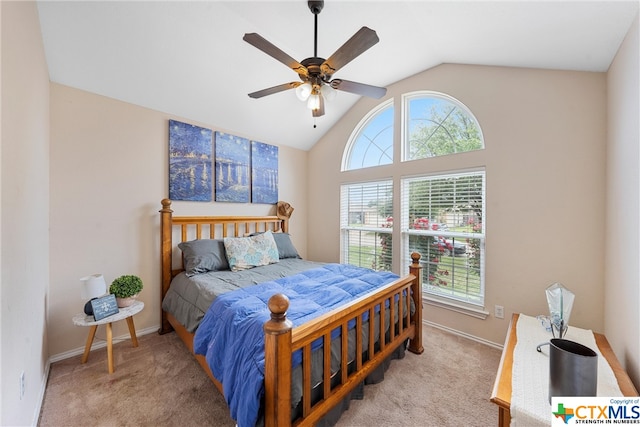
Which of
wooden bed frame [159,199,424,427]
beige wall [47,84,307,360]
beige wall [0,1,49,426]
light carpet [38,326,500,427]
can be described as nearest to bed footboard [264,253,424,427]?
wooden bed frame [159,199,424,427]

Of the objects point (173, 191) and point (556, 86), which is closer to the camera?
point (556, 86)

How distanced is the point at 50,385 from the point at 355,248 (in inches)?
129

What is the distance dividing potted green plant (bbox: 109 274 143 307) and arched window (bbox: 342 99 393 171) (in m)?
2.94

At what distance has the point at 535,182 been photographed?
2.16 meters

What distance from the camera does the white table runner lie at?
1.02 meters

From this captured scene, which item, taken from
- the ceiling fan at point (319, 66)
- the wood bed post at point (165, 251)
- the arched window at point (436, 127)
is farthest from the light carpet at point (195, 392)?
the ceiling fan at point (319, 66)

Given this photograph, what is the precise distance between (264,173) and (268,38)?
1755 mm

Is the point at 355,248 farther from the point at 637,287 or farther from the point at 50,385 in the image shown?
the point at 50,385

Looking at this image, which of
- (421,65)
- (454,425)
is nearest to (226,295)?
(454,425)

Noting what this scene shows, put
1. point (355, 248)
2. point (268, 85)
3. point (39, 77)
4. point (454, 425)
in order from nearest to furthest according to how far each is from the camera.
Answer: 1. point (454, 425)
2. point (39, 77)
3. point (268, 85)
4. point (355, 248)

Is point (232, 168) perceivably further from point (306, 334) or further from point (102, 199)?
point (306, 334)

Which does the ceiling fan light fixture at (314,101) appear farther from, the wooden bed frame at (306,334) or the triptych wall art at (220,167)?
the triptych wall art at (220,167)

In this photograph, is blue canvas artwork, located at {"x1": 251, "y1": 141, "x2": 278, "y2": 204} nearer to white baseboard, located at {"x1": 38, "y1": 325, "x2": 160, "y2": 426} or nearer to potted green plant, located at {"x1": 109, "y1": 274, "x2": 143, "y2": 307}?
potted green plant, located at {"x1": 109, "y1": 274, "x2": 143, "y2": 307}

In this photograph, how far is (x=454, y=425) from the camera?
4.91 feet
